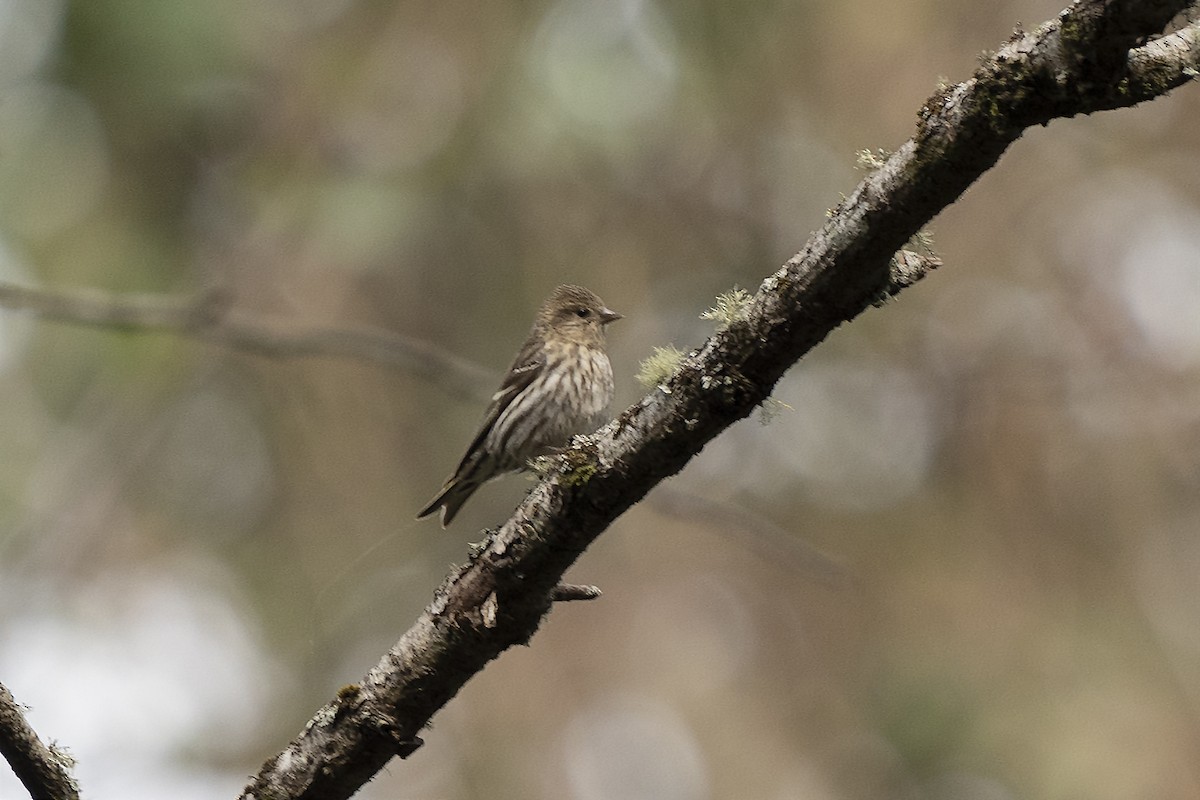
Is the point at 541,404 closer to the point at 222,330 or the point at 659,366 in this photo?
the point at 222,330

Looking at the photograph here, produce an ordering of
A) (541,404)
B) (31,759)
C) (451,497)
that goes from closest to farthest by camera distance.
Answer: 1. (31,759)
2. (541,404)
3. (451,497)

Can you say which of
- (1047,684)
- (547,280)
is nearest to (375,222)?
(547,280)

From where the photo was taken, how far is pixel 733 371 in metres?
2.63

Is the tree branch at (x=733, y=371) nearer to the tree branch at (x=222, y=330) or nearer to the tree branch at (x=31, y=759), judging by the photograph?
the tree branch at (x=31, y=759)

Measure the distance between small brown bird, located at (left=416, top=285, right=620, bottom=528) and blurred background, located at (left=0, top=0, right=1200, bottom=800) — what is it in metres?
0.72

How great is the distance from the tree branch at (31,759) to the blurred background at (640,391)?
10.6ft

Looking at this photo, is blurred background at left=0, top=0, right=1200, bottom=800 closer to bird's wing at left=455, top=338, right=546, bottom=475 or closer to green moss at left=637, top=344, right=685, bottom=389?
bird's wing at left=455, top=338, right=546, bottom=475

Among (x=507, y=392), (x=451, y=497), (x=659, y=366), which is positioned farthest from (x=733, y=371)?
(x=451, y=497)

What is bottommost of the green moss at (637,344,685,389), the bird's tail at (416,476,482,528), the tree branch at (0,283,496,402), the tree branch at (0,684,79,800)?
the tree branch at (0,684,79,800)

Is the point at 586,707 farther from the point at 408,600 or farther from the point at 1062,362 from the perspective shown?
the point at 1062,362

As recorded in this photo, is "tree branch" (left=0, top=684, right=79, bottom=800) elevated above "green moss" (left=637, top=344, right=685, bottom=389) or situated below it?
below

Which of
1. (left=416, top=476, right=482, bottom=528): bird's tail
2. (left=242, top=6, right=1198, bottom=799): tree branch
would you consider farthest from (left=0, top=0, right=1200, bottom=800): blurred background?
(left=242, top=6, right=1198, bottom=799): tree branch

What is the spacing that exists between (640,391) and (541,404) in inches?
35.3

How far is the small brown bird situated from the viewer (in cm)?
587
